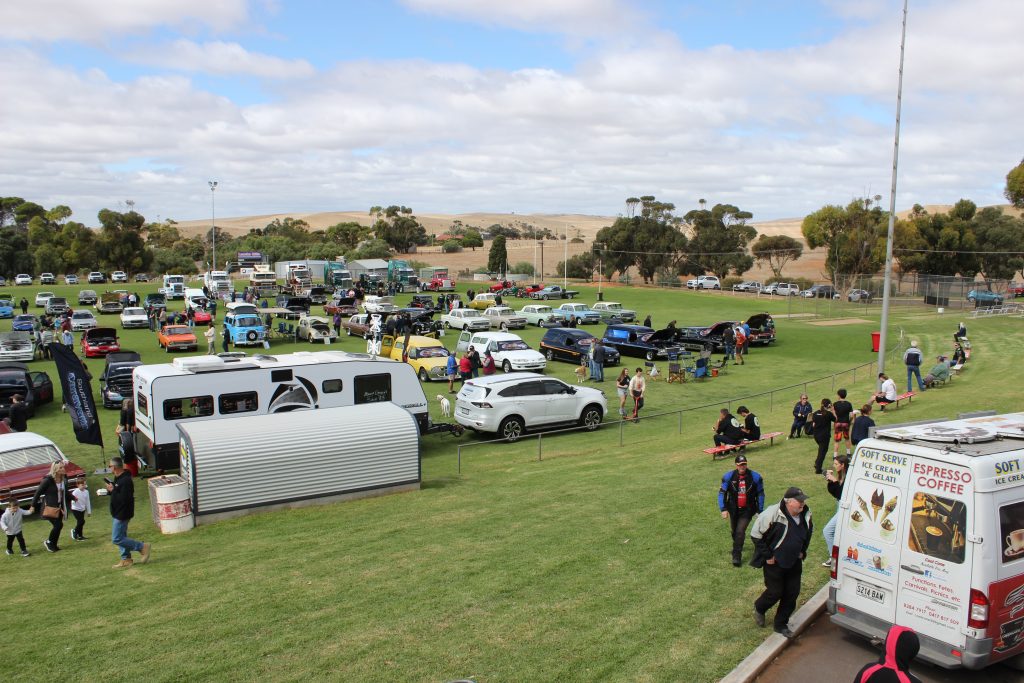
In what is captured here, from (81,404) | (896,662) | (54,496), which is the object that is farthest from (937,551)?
(81,404)

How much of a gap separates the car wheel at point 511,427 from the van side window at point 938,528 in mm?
13159

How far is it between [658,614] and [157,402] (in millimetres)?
11917

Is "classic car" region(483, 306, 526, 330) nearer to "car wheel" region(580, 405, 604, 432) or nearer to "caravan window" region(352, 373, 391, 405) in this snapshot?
"car wheel" region(580, 405, 604, 432)

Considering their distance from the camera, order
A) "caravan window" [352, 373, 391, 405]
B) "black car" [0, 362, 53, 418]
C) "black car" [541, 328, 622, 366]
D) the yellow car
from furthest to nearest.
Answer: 1. "black car" [541, 328, 622, 366]
2. the yellow car
3. "black car" [0, 362, 53, 418]
4. "caravan window" [352, 373, 391, 405]

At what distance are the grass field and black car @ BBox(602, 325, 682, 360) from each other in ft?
Result: 61.3

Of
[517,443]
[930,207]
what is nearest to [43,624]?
[517,443]

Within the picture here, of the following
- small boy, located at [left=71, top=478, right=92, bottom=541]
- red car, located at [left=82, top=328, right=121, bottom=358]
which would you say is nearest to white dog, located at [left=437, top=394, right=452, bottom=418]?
small boy, located at [left=71, top=478, right=92, bottom=541]

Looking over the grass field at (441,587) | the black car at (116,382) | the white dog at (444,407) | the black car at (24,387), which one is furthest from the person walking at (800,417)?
the black car at (24,387)

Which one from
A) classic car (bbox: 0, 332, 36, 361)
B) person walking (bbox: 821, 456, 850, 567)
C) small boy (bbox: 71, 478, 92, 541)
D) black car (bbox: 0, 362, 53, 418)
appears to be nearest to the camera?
person walking (bbox: 821, 456, 850, 567)

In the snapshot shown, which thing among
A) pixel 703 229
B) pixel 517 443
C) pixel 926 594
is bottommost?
pixel 517 443

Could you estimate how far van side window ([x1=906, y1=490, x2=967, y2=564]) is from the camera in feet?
23.6

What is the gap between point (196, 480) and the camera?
13.0 meters

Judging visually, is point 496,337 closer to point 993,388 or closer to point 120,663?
point 993,388

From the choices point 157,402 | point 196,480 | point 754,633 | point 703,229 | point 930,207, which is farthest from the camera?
point 930,207
